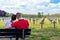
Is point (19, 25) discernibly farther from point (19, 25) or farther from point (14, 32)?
point (14, 32)

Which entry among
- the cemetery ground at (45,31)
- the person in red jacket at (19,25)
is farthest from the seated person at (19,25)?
the cemetery ground at (45,31)

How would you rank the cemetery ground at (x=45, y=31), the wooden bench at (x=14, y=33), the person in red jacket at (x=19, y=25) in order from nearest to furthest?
1. the wooden bench at (x=14, y=33)
2. the person in red jacket at (x=19, y=25)
3. the cemetery ground at (x=45, y=31)

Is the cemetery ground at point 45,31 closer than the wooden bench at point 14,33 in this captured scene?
No

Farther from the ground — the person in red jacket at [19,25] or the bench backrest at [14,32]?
the person in red jacket at [19,25]

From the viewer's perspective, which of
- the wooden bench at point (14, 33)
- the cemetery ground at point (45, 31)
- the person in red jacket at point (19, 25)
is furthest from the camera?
the cemetery ground at point (45, 31)

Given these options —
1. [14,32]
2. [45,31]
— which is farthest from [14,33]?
[45,31]

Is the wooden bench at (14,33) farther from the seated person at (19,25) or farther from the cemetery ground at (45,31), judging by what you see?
the cemetery ground at (45,31)

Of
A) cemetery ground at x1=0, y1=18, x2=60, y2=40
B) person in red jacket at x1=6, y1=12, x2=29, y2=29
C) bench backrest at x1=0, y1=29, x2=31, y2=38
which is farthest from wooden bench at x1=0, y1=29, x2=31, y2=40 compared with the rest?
cemetery ground at x1=0, y1=18, x2=60, y2=40

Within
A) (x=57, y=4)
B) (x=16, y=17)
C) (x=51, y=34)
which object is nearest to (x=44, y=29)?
(x=51, y=34)

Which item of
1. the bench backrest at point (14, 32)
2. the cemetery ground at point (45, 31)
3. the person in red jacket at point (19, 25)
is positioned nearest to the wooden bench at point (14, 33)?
the bench backrest at point (14, 32)

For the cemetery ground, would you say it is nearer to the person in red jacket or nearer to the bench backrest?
the person in red jacket

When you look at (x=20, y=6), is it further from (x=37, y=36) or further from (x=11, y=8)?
(x=37, y=36)

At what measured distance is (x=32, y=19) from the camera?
32.4 ft

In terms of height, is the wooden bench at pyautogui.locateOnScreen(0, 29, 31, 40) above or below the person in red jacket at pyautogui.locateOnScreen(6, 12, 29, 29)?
below
